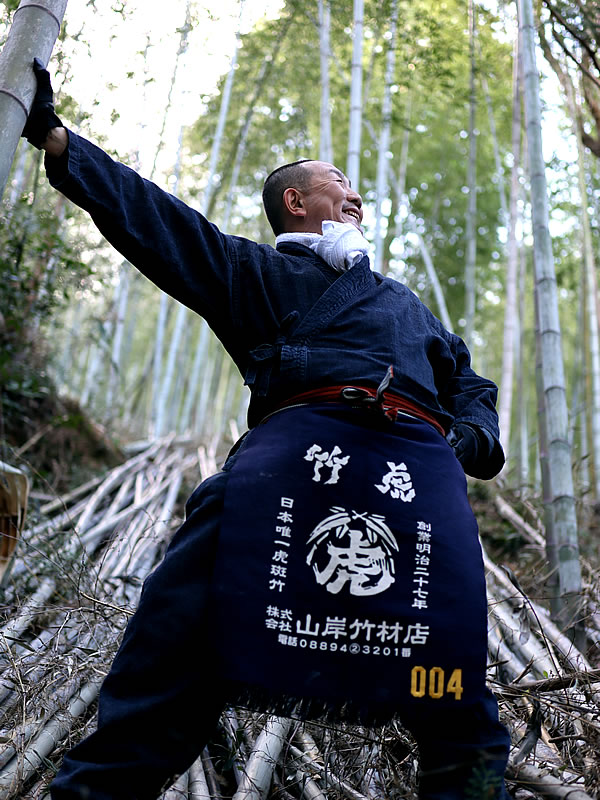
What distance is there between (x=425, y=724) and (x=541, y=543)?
7.72 ft

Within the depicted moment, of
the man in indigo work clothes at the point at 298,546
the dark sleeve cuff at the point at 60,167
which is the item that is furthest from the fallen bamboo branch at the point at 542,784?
the dark sleeve cuff at the point at 60,167

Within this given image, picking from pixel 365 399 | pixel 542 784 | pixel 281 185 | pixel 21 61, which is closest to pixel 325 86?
pixel 281 185

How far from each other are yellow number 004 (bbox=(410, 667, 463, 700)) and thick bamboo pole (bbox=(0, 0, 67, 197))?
1.18 meters

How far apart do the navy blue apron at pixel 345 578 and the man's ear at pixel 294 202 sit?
0.55 meters

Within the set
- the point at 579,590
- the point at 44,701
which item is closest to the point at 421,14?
the point at 579,590

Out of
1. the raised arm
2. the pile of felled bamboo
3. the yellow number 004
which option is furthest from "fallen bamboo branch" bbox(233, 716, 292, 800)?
the raised arm

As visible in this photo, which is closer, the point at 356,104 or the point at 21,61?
the point at 21,61

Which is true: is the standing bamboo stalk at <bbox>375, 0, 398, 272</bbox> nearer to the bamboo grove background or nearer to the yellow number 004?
the bamboo grove background

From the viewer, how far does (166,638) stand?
1272 millimetres

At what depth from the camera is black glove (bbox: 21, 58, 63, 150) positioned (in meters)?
1.37

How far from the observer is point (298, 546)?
129 cm

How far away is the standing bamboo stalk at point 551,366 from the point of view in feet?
8.25

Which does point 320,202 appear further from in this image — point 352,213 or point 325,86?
point 325,86

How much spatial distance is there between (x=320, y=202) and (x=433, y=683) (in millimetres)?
1059
